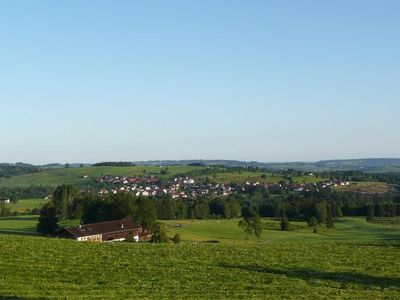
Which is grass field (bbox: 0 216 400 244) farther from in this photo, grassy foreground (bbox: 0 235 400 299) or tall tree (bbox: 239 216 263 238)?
grassy foreground (bbox: 0 235 400 299)

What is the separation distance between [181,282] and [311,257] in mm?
13739

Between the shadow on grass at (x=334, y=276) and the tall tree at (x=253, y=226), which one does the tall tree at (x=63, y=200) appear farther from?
the shadow on grass at (x=334, y=276)

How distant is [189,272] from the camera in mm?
29250

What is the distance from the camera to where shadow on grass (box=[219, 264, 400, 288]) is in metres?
28.1

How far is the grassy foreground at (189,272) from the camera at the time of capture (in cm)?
2394

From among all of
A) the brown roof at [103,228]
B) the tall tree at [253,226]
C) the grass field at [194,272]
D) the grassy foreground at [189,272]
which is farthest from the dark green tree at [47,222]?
the grass field at [194,272]

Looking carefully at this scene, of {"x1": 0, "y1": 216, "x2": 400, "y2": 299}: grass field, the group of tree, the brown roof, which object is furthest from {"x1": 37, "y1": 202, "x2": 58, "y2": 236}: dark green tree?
the group of tree

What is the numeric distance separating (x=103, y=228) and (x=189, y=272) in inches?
2235

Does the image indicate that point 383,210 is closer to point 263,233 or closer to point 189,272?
point 263,233

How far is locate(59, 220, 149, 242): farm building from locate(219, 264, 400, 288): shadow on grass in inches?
1915

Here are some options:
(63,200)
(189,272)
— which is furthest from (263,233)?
(189,272)

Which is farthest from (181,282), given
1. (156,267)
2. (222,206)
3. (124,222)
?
(222,206)

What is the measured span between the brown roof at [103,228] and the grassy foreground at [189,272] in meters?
41.4

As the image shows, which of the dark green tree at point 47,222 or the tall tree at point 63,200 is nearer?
the dark green tree at point 47,222
